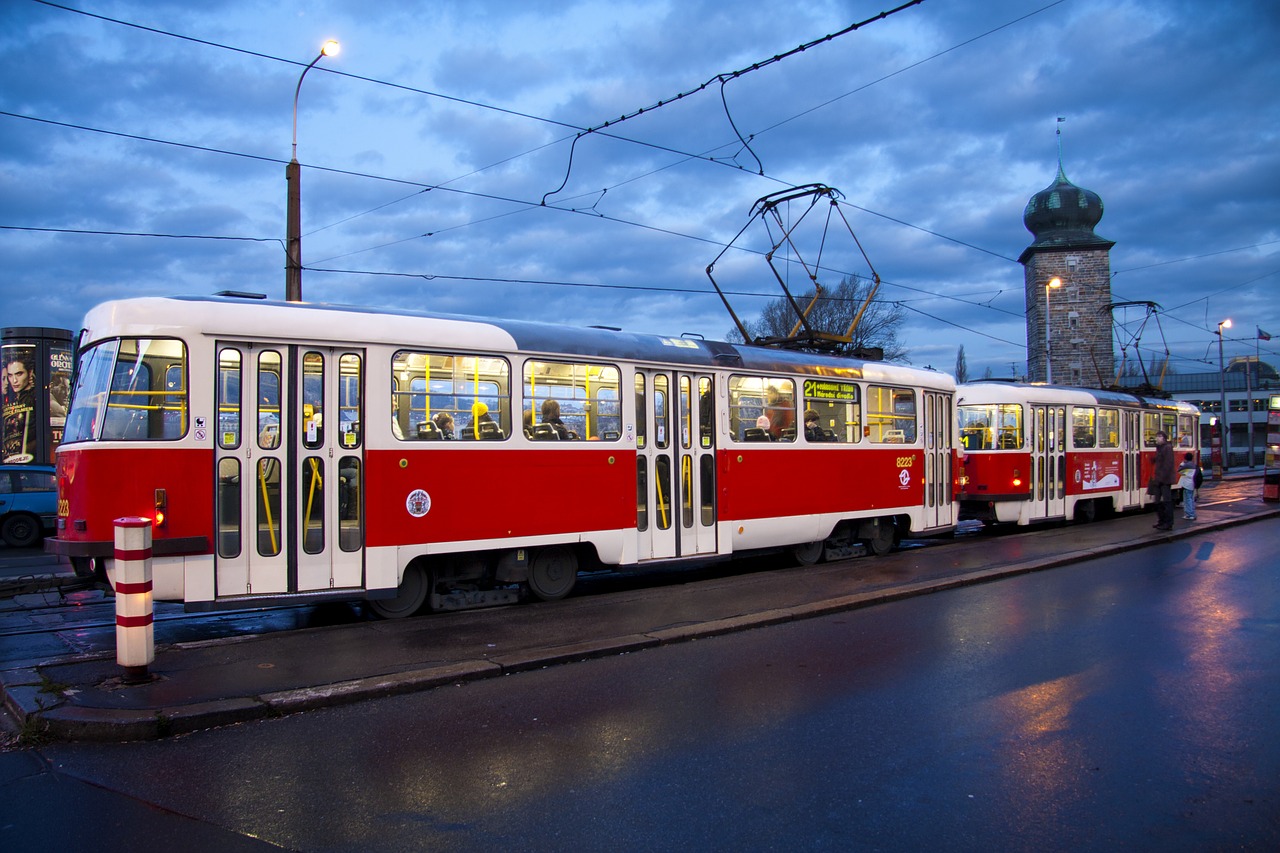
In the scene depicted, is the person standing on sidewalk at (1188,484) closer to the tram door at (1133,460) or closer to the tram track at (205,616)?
the tram door at (1133,460)

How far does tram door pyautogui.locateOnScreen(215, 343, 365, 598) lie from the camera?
7648 millimetres

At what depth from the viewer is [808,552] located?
42.5ft

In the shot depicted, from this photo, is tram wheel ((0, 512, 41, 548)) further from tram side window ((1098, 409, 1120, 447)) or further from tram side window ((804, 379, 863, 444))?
tram side window ((1098, 409, 1120, 447))

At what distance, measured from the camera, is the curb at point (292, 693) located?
5340 mm

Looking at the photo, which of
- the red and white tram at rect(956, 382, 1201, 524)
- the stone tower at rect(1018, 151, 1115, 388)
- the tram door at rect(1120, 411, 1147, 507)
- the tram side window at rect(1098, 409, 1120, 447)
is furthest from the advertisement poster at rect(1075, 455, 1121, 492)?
the stone tower at rect(1018, 151, 1115, 388)

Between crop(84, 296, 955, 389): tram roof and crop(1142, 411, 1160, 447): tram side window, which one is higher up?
crop(84, 296, 955, 389): tram roof

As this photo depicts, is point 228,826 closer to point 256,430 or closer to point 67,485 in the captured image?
point 256,430

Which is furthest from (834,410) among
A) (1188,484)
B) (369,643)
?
(1188,484)

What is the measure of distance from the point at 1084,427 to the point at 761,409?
38.3 feet

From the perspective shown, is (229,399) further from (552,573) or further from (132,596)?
(552,573)

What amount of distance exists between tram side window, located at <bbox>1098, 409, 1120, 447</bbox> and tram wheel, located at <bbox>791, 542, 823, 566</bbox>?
1090 centimetres

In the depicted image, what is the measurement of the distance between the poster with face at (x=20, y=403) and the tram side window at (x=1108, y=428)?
87.5ft

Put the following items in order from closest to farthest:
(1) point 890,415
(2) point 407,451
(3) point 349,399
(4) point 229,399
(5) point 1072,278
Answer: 1. (4) point 229,399
2. (3) point 349,399
3. (2) point 407,451
4. (1) point 890,415
5. (5) point 1072,278

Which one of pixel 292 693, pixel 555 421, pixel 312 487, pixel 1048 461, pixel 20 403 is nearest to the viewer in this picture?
pixel 292 693
